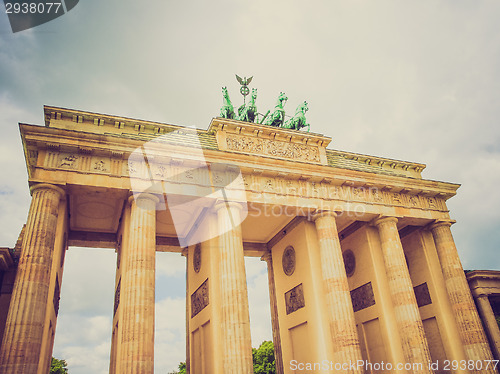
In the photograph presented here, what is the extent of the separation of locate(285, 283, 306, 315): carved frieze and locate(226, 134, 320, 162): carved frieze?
22.8 ft

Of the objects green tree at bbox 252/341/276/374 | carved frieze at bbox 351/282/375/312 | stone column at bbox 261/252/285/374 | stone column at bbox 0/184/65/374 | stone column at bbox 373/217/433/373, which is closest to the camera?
stone column at bbox 0/184/65/374

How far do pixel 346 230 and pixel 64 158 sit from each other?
15895 millimetres

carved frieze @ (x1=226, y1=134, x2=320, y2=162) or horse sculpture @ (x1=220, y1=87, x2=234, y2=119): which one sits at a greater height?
horse sculpture @ (x1=220, y1=87, x2=234, y2=119)

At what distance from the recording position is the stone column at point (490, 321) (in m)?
20.6

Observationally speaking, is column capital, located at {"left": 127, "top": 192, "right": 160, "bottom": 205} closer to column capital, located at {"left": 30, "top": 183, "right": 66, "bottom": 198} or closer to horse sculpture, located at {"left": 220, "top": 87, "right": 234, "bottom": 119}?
column capital, located at {"left": 30, "top": 183, "right": 66, "bottom": 198}

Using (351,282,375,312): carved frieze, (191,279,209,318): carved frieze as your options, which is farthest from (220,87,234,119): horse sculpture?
(351,282,375,312): carved frieze

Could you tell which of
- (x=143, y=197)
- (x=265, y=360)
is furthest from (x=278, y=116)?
→ (x=265, y=360)

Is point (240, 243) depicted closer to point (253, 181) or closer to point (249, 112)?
point (253, 181)

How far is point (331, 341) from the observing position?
1784 cm

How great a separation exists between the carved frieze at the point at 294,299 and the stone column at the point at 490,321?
34.1 feet

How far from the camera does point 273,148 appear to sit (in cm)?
2002

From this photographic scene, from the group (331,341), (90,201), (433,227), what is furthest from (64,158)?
(433,227)

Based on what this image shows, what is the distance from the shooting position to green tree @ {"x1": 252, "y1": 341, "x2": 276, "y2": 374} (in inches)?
1961

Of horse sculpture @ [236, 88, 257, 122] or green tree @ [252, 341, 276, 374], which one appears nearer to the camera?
horse sculpture @ [236, 88, 257, 122]
